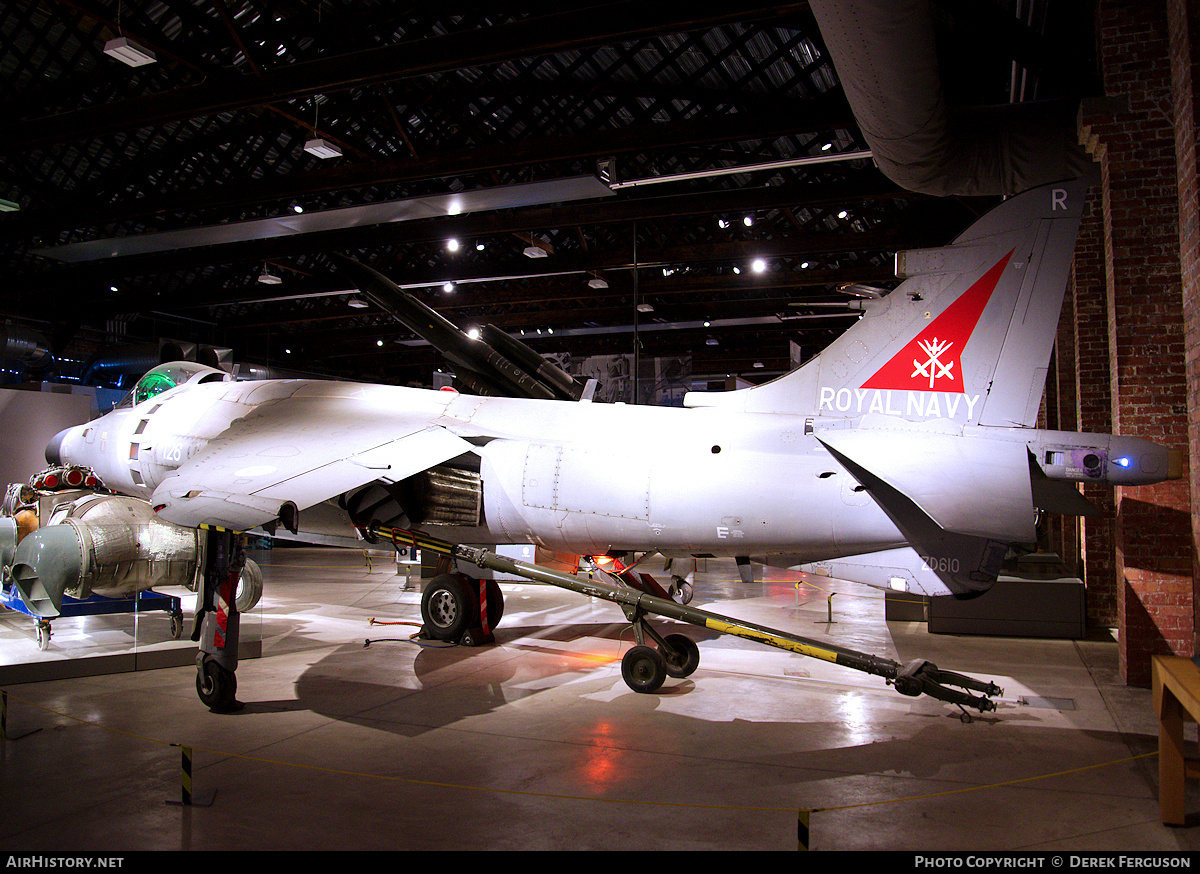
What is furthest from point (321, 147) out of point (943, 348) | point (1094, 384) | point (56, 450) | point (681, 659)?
point (1094, 384)

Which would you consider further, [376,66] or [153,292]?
[153,292]

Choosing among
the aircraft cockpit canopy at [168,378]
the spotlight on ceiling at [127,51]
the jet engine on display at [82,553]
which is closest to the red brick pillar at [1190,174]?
the jet engine on display at [82,553]

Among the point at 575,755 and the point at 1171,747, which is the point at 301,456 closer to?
the point at 575,755

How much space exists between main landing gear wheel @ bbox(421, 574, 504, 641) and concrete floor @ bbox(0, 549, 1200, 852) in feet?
1.20

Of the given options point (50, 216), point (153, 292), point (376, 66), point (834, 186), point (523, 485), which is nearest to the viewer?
point (523, 485)

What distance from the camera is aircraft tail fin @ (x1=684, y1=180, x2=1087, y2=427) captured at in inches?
220

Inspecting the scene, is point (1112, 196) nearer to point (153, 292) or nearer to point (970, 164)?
point (970, 164)

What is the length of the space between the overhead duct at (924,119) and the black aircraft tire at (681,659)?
5.22 metres

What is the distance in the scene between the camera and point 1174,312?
7324mm

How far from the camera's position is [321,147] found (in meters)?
9.91

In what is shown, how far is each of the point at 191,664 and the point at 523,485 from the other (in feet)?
16.9

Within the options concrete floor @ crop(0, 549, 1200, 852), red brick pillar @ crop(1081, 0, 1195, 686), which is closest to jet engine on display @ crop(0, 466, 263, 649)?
concrete floor @ crop(0, 549, 1200, 852)

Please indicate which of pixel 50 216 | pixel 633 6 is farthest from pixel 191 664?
pixel 50 216

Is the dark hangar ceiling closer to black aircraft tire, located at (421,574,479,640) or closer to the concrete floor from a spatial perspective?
the concrete floor
